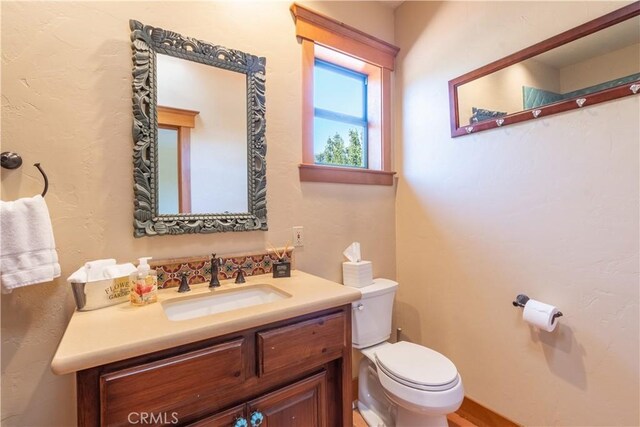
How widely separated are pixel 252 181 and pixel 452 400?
4.43 feet

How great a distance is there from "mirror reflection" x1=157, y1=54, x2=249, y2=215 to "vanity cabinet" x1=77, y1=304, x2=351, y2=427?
0.67 metres

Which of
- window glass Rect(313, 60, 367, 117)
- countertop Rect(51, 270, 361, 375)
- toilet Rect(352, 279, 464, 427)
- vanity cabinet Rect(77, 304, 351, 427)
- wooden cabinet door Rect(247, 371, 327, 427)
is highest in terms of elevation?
window glass Rect(313, 60, 367, 117)

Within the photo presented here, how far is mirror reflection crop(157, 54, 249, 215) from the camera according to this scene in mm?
1259

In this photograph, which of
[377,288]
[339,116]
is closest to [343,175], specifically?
[339,116]

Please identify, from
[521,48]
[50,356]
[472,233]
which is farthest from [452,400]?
[521,48]

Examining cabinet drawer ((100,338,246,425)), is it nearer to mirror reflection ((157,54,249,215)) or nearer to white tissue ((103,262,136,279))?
white tissue ((103,262,136,279))

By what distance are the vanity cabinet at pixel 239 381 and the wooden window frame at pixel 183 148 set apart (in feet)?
2.25

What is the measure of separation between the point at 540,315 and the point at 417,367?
604mm

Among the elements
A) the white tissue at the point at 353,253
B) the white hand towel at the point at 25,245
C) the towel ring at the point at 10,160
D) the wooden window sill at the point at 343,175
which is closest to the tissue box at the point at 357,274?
the white tissue at the point at 353,253

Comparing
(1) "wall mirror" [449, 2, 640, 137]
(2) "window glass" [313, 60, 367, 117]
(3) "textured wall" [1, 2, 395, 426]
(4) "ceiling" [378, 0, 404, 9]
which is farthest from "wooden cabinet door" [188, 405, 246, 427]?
(4) "ceiling" [378, 0, 404, 9]

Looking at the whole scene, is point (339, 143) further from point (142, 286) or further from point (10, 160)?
point (10, 160)

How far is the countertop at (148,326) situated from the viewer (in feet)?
2.30

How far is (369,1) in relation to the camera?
194 cm

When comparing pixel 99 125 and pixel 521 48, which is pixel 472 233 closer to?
pixel 521 48
